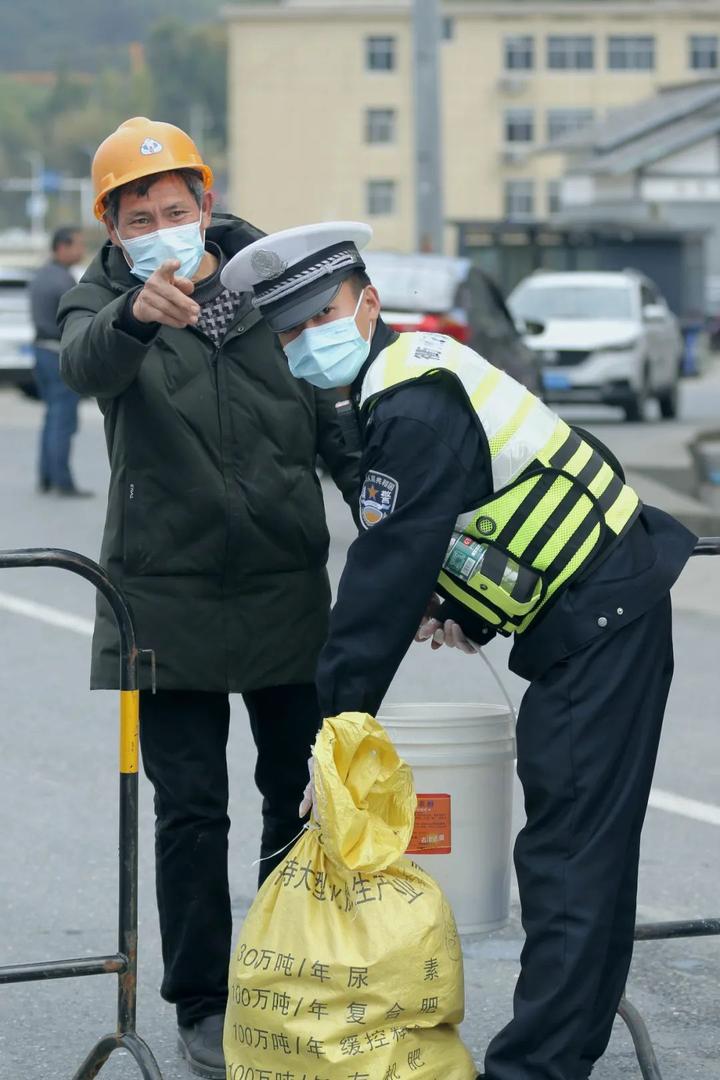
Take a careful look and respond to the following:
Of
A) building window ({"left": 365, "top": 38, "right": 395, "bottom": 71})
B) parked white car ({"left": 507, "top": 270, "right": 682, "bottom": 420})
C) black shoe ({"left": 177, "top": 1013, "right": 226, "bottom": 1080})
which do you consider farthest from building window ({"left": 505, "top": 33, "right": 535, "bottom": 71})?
black shoe ({"left": 177, "top": 1013, "right": 226, "bottom": 1080})

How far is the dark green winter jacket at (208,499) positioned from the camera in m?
3.88

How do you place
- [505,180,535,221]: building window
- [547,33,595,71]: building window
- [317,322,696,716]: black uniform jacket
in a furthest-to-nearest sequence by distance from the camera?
[547,33,595,71]: building window, [505,180,535,221]: building window, [317,322,696,716]: black uniform jacket

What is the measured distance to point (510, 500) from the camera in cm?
332

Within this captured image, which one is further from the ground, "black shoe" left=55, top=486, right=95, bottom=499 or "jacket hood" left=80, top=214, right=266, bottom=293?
"jacket hood" left=80, top=214, right=266, bottom=293

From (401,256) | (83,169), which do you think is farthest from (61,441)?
(83,169)

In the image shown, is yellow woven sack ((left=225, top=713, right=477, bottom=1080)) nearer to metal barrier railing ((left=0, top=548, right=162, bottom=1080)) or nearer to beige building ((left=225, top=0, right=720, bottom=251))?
metal barrier railing ((left=0, top=548, right=162, bottom=1080))

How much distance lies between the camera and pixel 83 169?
17588 cm

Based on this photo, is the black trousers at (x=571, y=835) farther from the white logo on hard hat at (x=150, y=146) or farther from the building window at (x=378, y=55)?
the building window at (x=378, y=55)

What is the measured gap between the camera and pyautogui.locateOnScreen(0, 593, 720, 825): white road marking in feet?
20.3

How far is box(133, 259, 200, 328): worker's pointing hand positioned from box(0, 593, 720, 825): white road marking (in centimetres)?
324

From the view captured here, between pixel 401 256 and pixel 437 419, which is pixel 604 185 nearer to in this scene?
pixel 401 256

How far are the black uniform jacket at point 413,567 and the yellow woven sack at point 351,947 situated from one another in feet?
0.37

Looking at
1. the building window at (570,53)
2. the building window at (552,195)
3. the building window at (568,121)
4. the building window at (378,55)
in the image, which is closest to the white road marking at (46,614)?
the building window at (378,55)

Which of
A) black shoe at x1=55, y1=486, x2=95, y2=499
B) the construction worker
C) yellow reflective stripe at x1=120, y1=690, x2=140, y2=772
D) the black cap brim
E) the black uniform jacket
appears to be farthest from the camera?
black shoe at x1=55, y1=486, x2=95, y2=499
